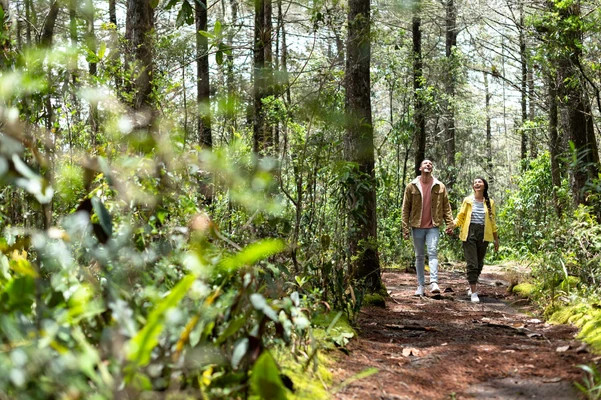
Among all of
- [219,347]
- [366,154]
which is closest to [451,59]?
[366,154]

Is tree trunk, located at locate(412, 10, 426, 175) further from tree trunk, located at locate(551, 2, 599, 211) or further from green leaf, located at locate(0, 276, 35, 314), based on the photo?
green leaf, located at locate(0, 276, 35, 314)

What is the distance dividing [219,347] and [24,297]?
2.72 ft

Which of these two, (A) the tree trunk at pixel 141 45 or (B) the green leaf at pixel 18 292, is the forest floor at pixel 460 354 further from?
(A) the tree trunk at pixel 141 45

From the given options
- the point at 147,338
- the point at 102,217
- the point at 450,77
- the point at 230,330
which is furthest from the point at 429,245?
the point at 450,77

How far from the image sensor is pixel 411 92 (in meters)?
17.0

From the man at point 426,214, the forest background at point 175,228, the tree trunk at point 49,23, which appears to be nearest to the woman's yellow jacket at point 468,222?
the man at point 426,214

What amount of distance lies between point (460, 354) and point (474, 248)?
4309mm

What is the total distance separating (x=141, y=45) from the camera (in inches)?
275

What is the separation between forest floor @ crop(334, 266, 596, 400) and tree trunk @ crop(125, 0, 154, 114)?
3.28m

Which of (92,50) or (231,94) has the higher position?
(92,50)

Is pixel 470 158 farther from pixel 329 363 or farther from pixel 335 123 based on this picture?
pixel 329 363

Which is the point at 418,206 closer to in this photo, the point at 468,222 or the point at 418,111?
the point at 468,222

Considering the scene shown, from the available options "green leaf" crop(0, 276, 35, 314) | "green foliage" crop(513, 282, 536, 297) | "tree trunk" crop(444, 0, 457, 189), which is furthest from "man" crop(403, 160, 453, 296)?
"tree trunk" crop(444, 0, 457, 189)

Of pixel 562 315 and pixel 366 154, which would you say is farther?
pixel 366 154
